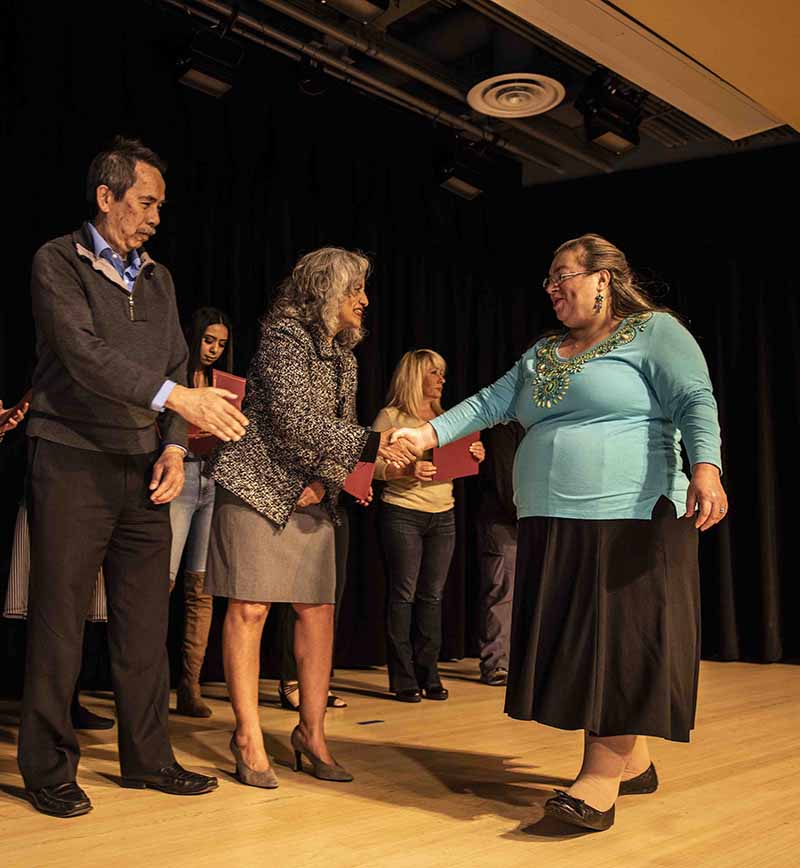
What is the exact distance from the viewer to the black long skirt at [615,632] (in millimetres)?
2266

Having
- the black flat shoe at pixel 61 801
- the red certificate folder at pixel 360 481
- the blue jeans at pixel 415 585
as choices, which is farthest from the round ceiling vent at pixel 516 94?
the black flat shoe at pixel 61 801

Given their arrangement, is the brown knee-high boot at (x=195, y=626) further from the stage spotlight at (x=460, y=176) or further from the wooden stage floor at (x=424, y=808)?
the stage spotlight at (x=460, y=176)

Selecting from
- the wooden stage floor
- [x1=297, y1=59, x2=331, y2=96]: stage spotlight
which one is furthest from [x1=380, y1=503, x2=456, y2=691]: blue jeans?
[x1=297, y1=59, x2=331, y2=96]: stage spotlight

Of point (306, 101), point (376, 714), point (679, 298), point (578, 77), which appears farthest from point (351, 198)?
point (376, 714)

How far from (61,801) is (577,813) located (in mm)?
1180

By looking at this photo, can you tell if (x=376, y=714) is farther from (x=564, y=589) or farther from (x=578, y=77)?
(x=578, y=77)

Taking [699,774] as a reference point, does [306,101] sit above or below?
above

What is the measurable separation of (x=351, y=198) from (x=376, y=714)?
2891mm

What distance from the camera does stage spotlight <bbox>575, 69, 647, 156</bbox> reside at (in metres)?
5.04

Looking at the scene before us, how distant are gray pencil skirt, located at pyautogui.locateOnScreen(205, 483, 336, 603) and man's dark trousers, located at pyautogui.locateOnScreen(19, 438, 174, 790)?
0.14 meters

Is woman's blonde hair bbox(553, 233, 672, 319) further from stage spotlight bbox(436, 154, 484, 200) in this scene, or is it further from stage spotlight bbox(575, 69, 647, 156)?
stage spotlight bbox(436, 154, 484, 200)

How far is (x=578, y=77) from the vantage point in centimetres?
565

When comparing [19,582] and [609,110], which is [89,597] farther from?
[609,110]

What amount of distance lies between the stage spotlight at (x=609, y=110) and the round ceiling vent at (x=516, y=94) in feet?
0.81
